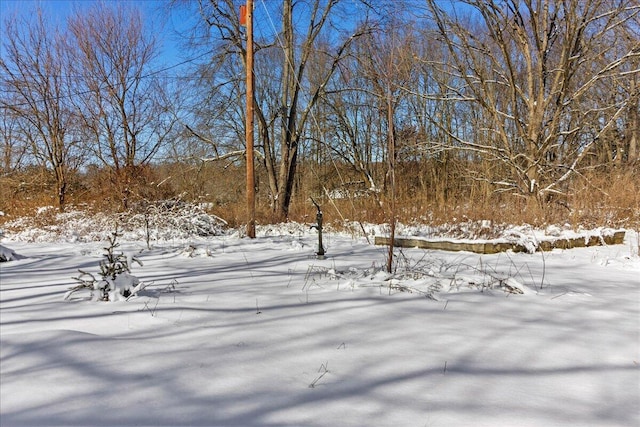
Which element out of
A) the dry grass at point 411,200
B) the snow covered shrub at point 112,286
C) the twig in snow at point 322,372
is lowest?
the twig in snow at point 322,372

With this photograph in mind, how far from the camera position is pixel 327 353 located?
5.83ft

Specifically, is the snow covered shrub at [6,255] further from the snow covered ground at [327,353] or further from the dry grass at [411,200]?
the dry grass at [411,200]

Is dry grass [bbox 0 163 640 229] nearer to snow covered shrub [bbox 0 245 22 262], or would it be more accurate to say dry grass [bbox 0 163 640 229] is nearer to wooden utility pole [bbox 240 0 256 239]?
wooden utility pole [bbox 240 0 256 239]

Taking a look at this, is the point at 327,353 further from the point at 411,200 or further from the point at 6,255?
the point at 411,200

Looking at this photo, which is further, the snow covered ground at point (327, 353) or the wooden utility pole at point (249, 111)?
the wooden utility pole at point (249, 111)

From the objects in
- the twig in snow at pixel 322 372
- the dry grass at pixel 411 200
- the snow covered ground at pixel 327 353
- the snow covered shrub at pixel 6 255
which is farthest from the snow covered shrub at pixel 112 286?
the snow covered shrub at pixel 6 255

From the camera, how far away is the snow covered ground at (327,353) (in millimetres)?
1285

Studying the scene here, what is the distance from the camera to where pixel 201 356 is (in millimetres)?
1689

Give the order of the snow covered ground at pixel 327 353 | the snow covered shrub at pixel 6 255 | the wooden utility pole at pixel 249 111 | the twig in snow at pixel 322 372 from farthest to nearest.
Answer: the wooden utility pole at pixel 249 111, the snow covered shrub at pixel 6 255, the twig in snow at pixel 322 372, the snow covered ground at pixel 327 353

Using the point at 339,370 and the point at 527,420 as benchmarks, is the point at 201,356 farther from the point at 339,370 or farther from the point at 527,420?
the point at 527,420

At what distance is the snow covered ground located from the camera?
4.22ft

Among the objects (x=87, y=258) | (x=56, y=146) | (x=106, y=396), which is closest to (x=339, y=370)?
(x=106, y=396)

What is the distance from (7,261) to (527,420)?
598 centimetres

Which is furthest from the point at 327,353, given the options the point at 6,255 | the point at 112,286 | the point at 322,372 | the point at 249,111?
the point at 249,111
